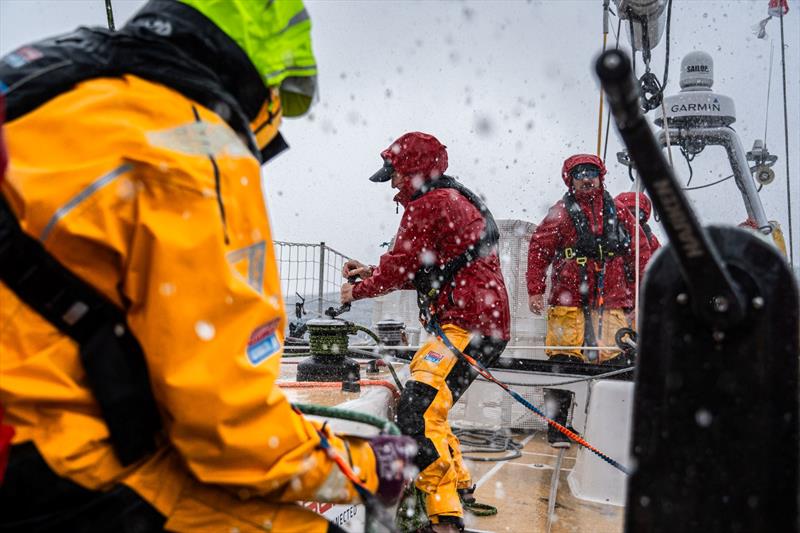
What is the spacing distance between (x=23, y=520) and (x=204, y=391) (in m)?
0.39

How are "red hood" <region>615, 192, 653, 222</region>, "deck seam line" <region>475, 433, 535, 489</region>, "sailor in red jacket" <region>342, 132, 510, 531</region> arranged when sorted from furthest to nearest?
"red hood" <region>615, 192, 653, 222</region> < "deck seam line" <region>475, 433, 535, 489</region> < "sailor in red jacket" <region>342, 132, 510, 531</region>

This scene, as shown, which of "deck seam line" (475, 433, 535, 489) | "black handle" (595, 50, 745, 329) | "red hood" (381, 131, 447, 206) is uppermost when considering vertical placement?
"red hood" (381, 131, 447, 206)

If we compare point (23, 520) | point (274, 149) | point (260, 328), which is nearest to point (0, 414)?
point (23, 520)

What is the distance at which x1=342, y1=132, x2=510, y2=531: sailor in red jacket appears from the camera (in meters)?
3.85

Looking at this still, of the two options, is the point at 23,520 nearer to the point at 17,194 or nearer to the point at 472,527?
the point at 17,194

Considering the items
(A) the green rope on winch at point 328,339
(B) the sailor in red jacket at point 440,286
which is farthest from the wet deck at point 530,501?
(A) the green rope on winch at point 328,339

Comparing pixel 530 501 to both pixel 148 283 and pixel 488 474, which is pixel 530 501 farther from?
pixel 148 283

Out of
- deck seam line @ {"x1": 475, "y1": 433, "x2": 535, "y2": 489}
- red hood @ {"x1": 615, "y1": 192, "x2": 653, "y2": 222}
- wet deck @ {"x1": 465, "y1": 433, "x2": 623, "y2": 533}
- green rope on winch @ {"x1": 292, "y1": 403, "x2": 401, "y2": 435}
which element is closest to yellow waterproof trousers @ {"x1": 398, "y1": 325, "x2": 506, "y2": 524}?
wet deck @ {"x1": 465, "y1": 433, "x2": 623, "y2": 533}

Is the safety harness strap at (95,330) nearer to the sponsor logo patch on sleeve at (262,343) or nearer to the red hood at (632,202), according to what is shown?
the sponsor logo patch on sleeve at (262,343)

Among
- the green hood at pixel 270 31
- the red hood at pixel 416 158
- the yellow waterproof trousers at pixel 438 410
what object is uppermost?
the red hood at pixel 416 158

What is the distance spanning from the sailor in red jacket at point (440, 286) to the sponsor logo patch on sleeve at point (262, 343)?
261cm

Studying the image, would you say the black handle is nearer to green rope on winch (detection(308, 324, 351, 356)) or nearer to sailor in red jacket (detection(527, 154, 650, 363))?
green rope on winch (detection(308, 324, 351, 356))

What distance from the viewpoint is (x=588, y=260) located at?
6379mm

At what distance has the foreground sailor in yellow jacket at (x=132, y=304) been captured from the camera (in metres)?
1.12
